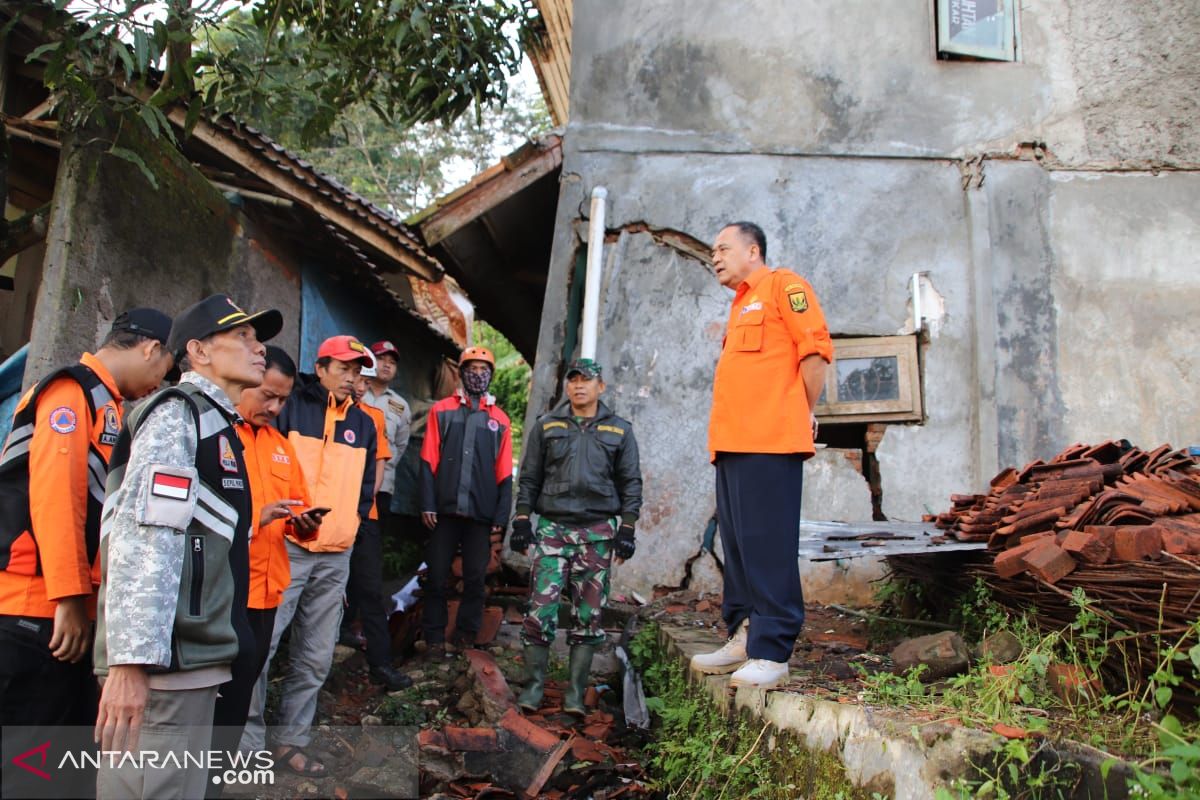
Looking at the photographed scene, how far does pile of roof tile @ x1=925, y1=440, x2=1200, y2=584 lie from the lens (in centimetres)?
301

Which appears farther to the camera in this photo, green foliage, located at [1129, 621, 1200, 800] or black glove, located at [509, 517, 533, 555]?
black glove, located at [509, 517, 533, 555]

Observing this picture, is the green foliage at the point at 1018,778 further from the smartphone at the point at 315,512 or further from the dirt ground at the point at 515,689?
the smartphone at the point at 315,512

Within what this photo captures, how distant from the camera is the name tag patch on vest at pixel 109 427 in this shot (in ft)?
10.2

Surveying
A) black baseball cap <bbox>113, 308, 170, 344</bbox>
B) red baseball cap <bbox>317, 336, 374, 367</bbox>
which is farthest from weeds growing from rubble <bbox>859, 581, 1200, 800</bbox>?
red baseball cap <bbox>317, 336, 374, 367</bbox>

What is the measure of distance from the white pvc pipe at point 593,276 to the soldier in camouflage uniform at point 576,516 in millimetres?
1459

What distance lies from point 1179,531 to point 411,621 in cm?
499

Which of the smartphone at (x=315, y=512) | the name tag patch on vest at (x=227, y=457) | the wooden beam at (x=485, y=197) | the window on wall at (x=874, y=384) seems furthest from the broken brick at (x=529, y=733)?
the wooden beam at (x=485, y=197)

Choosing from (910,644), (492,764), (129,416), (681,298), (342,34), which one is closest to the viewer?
(129,416)

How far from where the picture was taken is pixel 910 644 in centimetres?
375

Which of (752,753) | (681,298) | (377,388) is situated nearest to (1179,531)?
(752,753)

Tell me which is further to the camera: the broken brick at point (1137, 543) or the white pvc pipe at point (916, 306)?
the white pvc pipe at point (916, 306)

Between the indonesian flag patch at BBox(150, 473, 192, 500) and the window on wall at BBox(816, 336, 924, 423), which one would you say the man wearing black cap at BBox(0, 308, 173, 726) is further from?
the window on wall at BBox(816, 336, 924, 423)

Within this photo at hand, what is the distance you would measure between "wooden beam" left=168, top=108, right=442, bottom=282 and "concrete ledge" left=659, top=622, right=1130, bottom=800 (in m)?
5.39

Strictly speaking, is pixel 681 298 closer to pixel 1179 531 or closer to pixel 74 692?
pixel 1179 531
